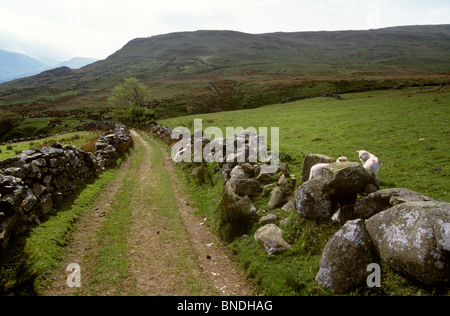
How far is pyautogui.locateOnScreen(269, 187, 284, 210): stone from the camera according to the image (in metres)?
8.82

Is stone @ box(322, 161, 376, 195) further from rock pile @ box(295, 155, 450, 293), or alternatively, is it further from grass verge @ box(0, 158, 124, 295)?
grass verge @ box(0, 158, 124, 295)

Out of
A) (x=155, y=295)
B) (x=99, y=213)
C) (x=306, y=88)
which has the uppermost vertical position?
(x=306, y=88)

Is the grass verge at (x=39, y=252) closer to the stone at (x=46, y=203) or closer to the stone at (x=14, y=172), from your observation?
the stone at (x=46, y=203)

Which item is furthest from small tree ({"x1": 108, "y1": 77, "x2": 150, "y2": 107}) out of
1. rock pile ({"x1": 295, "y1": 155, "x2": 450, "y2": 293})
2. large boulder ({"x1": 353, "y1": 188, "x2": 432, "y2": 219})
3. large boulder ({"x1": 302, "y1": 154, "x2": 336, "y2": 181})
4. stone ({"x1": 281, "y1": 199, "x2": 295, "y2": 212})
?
large boulder ({"x1": 353, "y1": 188, "x2": 432, "y2": 219})

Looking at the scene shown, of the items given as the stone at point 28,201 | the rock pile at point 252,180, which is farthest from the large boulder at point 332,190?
the stone at point 28,201

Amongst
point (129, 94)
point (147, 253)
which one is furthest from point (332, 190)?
point (129, 94)

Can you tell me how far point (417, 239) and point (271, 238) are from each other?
3.66m

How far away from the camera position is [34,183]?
9367mm

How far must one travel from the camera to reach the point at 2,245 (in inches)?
244

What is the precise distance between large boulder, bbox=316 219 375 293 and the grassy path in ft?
6.86

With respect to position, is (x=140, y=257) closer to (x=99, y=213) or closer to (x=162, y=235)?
(x=162, y=235)

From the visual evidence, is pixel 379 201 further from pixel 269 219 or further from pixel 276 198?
pixel 276 198
